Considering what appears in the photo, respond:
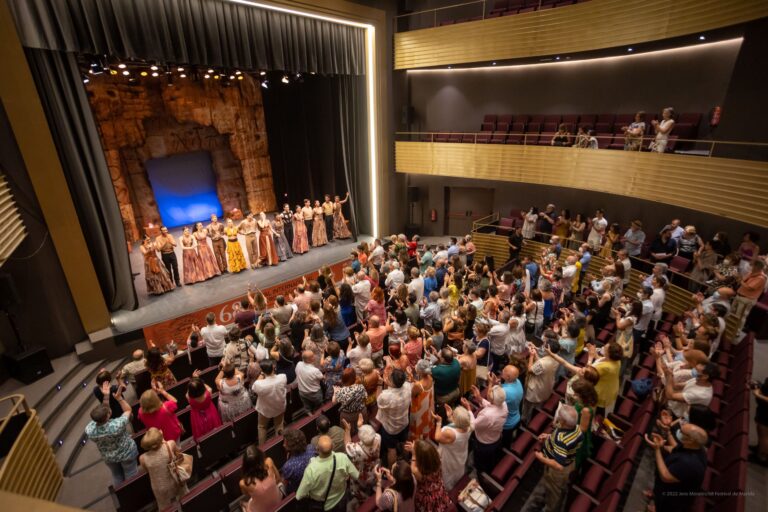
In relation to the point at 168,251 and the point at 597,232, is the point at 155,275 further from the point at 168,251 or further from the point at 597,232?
the point at 597,232

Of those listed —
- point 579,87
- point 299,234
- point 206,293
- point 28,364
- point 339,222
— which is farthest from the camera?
point 339,222

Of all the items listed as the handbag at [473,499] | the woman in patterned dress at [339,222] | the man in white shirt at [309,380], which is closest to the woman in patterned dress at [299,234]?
the woman in patterned dress at [339,222]

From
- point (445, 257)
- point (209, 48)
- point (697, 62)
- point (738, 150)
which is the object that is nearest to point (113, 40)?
point (209, 48)

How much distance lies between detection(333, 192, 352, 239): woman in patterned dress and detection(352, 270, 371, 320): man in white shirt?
563 centimetres

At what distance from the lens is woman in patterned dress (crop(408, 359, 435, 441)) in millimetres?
3977

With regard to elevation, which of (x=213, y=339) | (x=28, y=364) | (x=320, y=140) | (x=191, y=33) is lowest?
(x=28, y=364)

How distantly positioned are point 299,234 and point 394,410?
808 cm

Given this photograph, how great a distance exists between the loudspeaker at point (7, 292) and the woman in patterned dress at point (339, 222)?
761 centimetres

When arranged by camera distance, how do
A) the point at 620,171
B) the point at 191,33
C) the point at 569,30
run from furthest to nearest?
1. the point at 569,30
2. the point at 620,171
3. the point at 191,33

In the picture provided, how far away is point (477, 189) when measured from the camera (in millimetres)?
13539

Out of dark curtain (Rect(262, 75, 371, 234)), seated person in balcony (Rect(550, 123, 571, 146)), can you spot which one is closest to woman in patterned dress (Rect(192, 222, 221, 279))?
dark curtain (Rect(262, 75, 371, 234))

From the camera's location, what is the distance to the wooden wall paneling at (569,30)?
6969 millimetres

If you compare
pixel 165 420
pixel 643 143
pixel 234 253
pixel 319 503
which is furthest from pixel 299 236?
pixel 643 143

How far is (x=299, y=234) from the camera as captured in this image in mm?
11258
